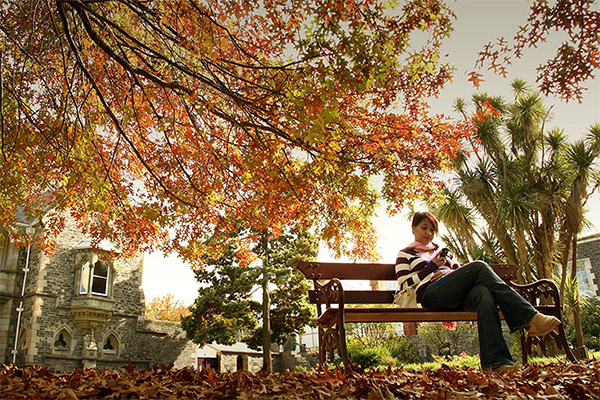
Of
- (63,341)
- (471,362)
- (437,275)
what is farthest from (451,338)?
(63,341)

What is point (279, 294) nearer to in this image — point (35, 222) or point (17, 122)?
point (35, 222)

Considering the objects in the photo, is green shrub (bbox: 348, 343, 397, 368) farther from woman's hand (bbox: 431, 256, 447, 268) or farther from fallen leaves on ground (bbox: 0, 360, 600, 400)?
fallen leaves on ground (bbox: 0, 360, 600, 400)

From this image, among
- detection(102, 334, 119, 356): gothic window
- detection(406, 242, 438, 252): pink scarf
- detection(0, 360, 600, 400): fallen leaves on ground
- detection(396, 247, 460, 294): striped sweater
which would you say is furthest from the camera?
detection(102, 334, 119, 356): gothic window

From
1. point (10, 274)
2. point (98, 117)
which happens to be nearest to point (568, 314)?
point (98, 117)

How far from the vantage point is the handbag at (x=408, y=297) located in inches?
154

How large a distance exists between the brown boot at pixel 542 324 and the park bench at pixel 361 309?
0.72m

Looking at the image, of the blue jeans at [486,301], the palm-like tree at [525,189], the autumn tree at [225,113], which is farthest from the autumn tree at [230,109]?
the palm-like tree at [525,189]

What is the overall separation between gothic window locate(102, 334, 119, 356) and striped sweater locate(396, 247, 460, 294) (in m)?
17.1

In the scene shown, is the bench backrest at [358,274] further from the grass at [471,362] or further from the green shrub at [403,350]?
the green shrub at [403,350]

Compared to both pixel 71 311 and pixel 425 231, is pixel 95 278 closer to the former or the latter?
pixel 71 311

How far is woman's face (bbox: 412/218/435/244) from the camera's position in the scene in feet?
13.7

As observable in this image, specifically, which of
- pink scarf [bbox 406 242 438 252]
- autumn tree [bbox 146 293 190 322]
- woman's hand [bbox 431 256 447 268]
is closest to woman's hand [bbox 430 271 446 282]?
woman's hand [bbox 431 256 447 268]

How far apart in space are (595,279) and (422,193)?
60.5 feet

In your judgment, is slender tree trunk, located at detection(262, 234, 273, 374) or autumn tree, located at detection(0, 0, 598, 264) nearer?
autumn tree, located at detection(0, 0, 598, 264)
